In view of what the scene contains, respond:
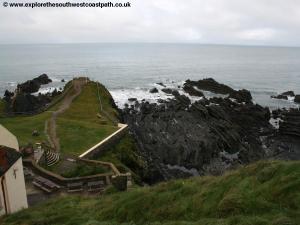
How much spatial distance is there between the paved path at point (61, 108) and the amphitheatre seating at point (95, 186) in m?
8.07

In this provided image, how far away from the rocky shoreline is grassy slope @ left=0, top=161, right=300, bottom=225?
61.4 feet

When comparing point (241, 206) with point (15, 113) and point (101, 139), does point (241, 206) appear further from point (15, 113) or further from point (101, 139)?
point (15, 113)

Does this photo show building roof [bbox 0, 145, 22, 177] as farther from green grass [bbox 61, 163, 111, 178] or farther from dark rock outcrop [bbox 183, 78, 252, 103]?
dark rock outcrop [bbox 183, 78, 252, 103]

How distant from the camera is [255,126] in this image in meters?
51.1

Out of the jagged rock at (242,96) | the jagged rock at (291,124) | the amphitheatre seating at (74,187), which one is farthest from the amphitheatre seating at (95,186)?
the jagged rock at (242,96)

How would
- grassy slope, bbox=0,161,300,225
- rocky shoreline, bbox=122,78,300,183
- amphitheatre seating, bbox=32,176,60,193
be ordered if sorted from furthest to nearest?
1. rocky shoreline, bbox=122,78,300,183
2. amphitheatre seating, bbox=32,176,60,193
3. grassy slope, bbox=0,161,300,225

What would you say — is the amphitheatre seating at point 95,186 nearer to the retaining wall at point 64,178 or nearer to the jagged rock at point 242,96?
the retaining wall at point 64,178

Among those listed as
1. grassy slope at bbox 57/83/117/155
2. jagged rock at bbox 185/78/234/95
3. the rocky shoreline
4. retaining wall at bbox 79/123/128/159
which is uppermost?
jagged rock at bbox 185/78/234/95

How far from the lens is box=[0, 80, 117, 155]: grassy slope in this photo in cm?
3336

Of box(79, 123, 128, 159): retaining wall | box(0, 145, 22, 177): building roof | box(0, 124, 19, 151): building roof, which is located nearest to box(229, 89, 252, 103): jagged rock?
box(79, 123, 128, 159): retaining wall

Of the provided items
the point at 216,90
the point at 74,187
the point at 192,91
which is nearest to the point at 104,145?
the point at 74,187

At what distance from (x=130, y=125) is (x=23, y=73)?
81.8m

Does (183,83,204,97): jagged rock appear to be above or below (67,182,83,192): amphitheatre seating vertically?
above

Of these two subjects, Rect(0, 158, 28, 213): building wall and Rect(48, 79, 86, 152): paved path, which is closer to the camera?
Rect(0, 158, 28, 213): building wall
